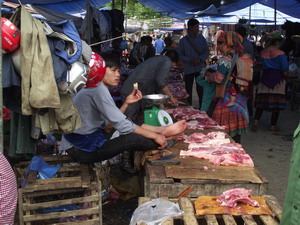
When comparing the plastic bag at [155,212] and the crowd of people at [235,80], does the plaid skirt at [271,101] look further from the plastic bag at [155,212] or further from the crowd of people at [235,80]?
the plastic bag at [155,212]

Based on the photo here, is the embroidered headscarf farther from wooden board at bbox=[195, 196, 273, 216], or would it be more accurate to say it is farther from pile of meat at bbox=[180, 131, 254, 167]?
wooden board at bbox=[195, 196, 273, 216]

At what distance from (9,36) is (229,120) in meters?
4.19

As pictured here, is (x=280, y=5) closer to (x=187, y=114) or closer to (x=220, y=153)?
(x=187, y=114)

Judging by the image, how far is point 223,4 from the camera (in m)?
11.8

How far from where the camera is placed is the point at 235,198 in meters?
2.96

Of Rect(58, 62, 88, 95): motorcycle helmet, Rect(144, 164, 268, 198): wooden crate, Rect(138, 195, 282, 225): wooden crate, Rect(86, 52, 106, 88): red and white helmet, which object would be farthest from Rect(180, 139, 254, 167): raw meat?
Rect(58, 62, 88, 95): motorcycle helmet

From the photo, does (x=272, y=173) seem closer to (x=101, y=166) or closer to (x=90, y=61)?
(x=101, y=166)

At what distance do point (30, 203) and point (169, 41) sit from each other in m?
10.2

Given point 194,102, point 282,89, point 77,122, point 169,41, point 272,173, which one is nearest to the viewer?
point 77,122

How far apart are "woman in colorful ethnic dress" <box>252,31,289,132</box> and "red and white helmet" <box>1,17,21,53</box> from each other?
6.00 m

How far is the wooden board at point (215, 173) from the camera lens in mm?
3310

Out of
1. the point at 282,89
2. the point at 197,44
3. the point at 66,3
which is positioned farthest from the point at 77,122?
the point at 66,3

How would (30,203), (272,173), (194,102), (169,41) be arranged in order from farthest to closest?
(169,41), (194,102), (272,173), (30,203)

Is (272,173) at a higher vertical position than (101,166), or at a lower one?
lower
